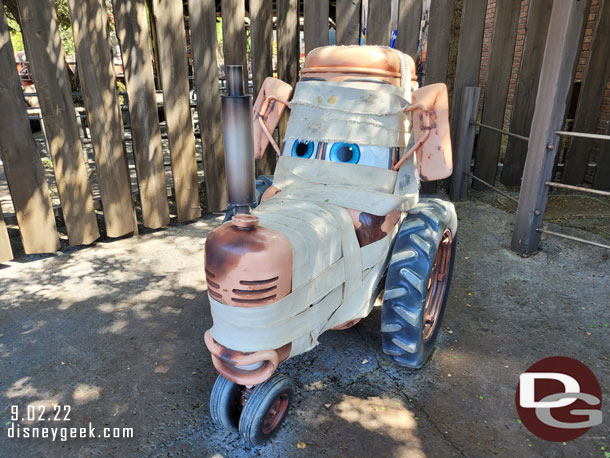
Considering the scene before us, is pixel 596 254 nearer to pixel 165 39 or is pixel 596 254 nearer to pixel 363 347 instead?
pixel 363 347

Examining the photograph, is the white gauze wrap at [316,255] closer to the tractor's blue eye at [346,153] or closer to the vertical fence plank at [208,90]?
the tractor's blue eye at [346,153]

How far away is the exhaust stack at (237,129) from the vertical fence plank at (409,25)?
368 cm

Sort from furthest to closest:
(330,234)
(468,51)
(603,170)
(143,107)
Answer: (603,170)
(468,51)
(143,107)
(330,234)

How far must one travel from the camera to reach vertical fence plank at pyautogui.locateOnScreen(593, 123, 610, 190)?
5975 mm

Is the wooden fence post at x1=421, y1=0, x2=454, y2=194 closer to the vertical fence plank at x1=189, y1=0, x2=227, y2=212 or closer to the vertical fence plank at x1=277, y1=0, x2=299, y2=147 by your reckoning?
the vertical fence plank at x1=277, y1=0, x2=299, y2=147

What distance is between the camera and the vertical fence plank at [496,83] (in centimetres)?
518

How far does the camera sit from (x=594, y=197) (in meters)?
5.96

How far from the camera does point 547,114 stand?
393 cm

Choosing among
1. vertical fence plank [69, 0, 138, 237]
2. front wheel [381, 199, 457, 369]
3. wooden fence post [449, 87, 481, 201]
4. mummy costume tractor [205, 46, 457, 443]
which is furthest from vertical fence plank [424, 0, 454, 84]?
vertical fence plank [69, 0, 138, 237]

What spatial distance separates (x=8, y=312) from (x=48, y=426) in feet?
4.70

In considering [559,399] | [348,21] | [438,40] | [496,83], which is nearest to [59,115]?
[348,21]

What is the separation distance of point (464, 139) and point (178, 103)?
10.7ft

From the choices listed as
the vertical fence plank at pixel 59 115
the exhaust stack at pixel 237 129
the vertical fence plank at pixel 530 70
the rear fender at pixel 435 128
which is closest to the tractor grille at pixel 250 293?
the exhaust stack at pixel 237 129

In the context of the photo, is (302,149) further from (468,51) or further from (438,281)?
(468,51)
